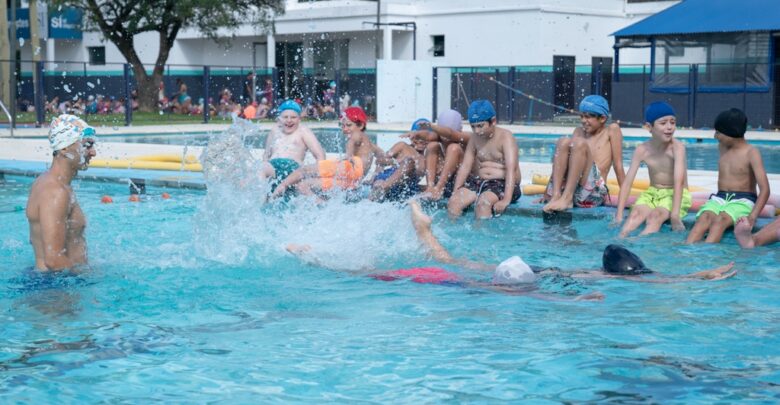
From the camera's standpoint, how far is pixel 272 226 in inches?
325

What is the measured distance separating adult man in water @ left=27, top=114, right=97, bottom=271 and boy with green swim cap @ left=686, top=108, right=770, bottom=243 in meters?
5.01

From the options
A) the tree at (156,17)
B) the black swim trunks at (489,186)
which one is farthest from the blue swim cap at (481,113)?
the tree at (156,17)

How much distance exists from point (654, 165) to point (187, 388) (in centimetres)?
557

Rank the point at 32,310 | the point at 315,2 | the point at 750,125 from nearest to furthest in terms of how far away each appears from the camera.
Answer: the point at 32,310 < the point at 750,125 < the point at 315,2

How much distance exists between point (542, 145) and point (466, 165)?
12714 millimetres

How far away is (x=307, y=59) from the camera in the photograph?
40312 millimetres

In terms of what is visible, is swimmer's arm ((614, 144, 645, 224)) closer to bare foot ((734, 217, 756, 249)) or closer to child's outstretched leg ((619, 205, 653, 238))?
child's outstretched leg ((619, 205, 653, 238))

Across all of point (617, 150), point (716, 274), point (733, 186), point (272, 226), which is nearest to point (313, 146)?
point (272, 226)

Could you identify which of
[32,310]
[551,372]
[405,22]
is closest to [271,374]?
[551,372]

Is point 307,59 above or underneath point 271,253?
above

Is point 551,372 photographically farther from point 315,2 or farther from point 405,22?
point 315,2

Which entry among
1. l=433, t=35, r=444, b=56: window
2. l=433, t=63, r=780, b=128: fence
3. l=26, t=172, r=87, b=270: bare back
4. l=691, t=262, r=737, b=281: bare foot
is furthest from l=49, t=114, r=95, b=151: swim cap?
l=433, t=35, r=444, b=56: window

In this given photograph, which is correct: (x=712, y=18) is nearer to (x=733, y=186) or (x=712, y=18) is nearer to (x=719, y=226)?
(x=733, y=186)

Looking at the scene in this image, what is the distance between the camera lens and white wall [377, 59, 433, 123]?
101 feet
